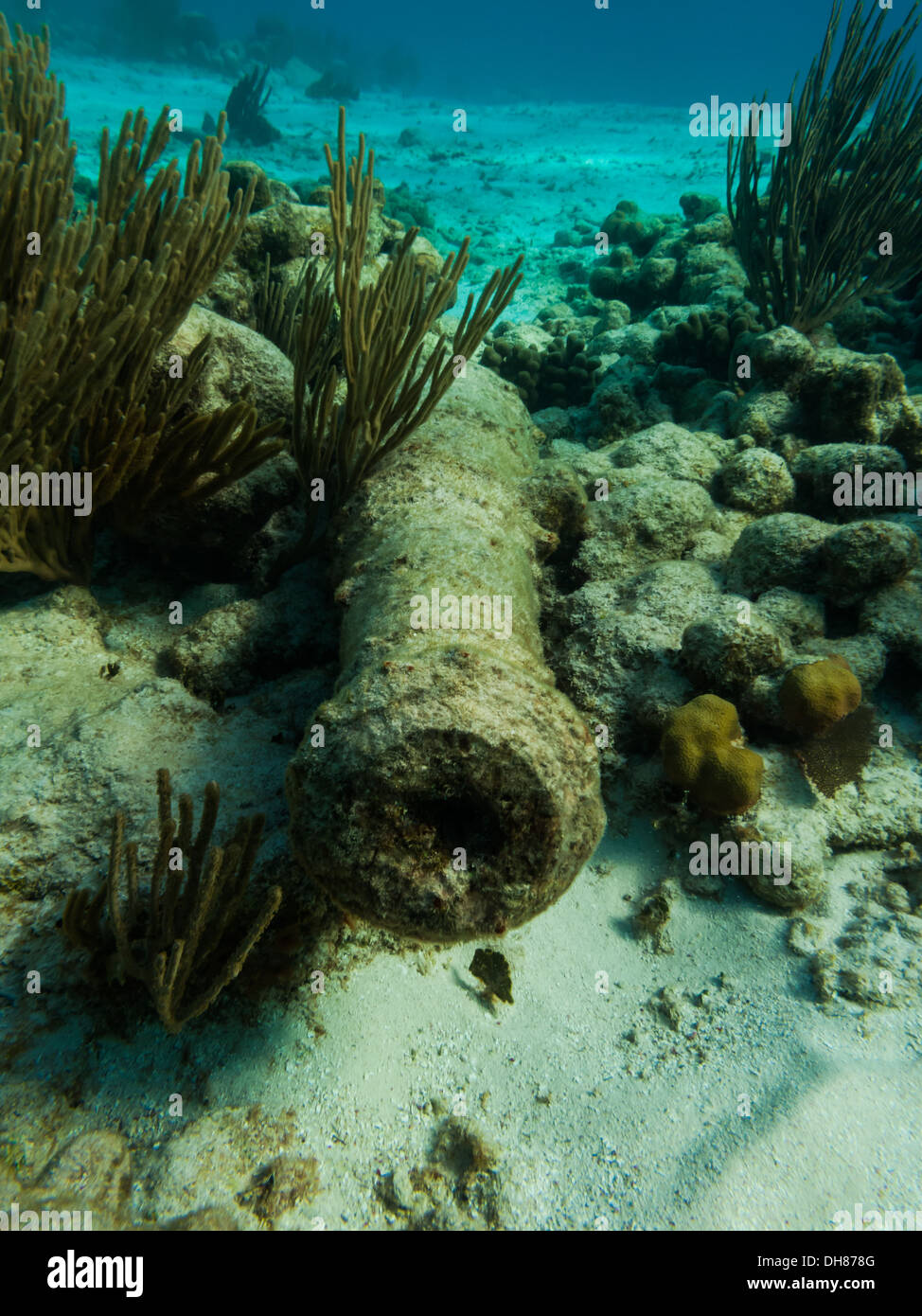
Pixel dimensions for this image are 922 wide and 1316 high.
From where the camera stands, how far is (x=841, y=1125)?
2.06 m

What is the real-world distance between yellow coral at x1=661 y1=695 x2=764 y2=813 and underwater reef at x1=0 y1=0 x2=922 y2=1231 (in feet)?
0.06

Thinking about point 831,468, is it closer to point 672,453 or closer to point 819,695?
point 672,453

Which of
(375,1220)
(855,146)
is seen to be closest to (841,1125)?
(375,1220)

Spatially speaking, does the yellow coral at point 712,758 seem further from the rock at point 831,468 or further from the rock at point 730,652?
the rock at point 831,468

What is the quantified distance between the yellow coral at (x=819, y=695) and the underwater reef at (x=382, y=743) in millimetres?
20

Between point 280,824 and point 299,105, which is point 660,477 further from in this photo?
point 299,105

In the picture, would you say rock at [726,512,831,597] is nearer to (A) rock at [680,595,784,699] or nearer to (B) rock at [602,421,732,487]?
(A) rock at [680,595,784,699]

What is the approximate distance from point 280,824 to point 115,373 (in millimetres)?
2006

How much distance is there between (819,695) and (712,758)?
59 cm

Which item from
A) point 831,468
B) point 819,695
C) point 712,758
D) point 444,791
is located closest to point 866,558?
point 819,695

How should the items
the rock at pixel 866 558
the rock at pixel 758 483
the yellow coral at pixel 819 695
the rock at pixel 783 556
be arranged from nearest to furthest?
the yellow coral at pixel 819 695
the rock at pixel 866 558
the rock at pixel 783 556
the rock at pixel 758 483

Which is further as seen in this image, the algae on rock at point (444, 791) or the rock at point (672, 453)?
the rock at point (672, 453)

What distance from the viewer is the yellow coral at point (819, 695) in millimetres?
2734

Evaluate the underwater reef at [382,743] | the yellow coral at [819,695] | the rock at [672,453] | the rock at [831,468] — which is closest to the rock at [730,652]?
the underwater reef at [382,743]
